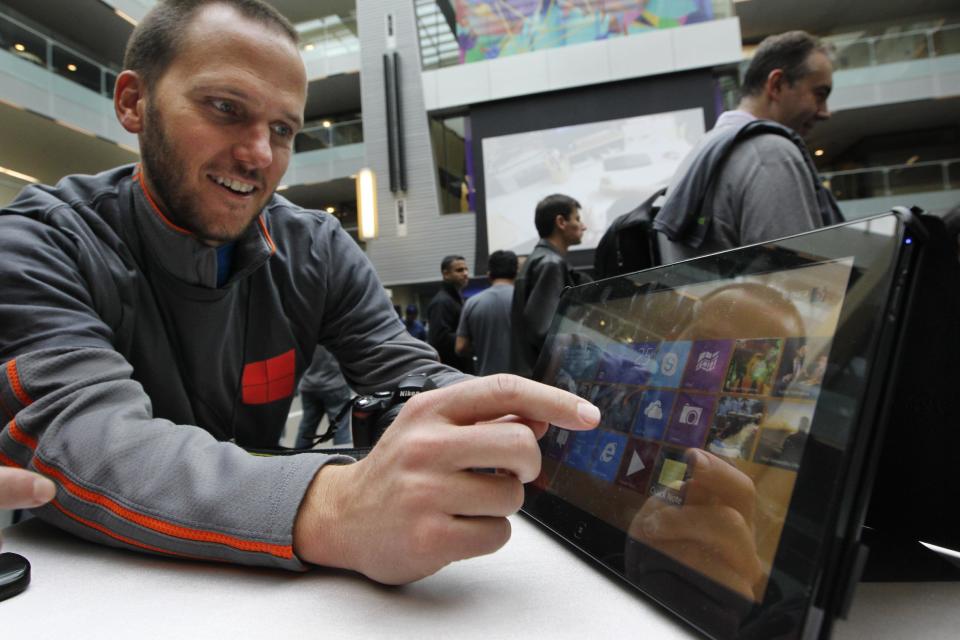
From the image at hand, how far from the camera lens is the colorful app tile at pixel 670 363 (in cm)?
40

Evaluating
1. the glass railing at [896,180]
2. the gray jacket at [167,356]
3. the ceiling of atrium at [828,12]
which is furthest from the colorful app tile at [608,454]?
the ceiling of atrium at [828,12]

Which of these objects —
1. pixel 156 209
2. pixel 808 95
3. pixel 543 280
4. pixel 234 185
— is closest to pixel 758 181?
pixel 808 95

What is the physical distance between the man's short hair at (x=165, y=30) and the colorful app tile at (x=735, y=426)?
0.85 meters

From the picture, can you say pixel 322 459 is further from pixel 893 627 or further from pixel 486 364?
pixel 486 364

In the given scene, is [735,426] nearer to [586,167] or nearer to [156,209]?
[156,209]

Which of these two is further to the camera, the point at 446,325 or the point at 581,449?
the point at 446,325

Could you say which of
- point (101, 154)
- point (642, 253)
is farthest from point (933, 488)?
point (101, 154)

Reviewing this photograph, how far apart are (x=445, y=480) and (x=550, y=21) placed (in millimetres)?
8995

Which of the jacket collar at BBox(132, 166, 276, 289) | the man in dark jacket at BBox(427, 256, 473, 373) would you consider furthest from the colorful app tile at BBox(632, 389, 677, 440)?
the man in dark jacket at BBox(427, 256, 473, 373)

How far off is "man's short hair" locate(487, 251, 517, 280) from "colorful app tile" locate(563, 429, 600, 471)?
235 centimetres

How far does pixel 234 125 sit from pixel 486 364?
2004 millimetres

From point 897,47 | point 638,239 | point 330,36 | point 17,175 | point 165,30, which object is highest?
point 330,36

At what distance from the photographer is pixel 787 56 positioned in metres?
1.43

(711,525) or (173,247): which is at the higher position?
(173,247)
